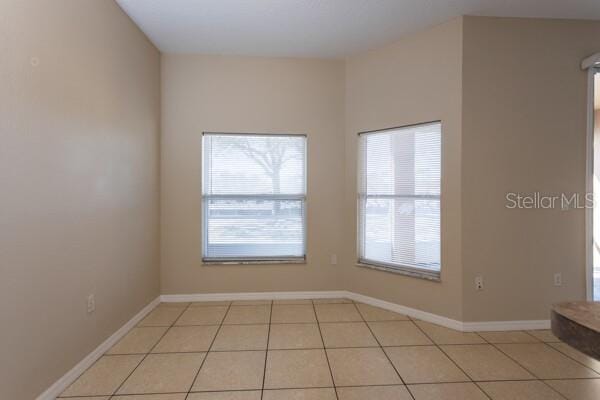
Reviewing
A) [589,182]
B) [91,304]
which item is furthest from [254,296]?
[589,182]

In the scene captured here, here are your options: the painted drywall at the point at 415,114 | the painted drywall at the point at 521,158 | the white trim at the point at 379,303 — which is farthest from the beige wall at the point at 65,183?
the painted drywall at the point at 521,158

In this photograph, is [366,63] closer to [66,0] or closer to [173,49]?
[173,49]

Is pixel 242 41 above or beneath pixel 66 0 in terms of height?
above

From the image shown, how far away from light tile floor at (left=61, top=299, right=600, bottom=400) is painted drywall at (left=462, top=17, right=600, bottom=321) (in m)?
0.44

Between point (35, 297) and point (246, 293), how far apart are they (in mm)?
2032

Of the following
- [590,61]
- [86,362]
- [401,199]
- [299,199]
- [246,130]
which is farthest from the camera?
[299,199]

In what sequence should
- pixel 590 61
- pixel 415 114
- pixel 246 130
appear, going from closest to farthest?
pixel 590 61 < pixel 415 114 < pixel 246 130

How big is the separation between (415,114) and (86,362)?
11.3ft

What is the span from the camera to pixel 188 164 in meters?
3.31

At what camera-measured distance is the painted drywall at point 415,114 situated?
265 centimetres

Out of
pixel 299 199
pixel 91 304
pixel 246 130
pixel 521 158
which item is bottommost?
pixel 91 304

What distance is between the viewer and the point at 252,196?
11.1 ft

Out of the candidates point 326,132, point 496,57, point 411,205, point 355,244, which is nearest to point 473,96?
point 496,57

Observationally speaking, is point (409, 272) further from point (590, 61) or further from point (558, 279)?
point (590, 61)
